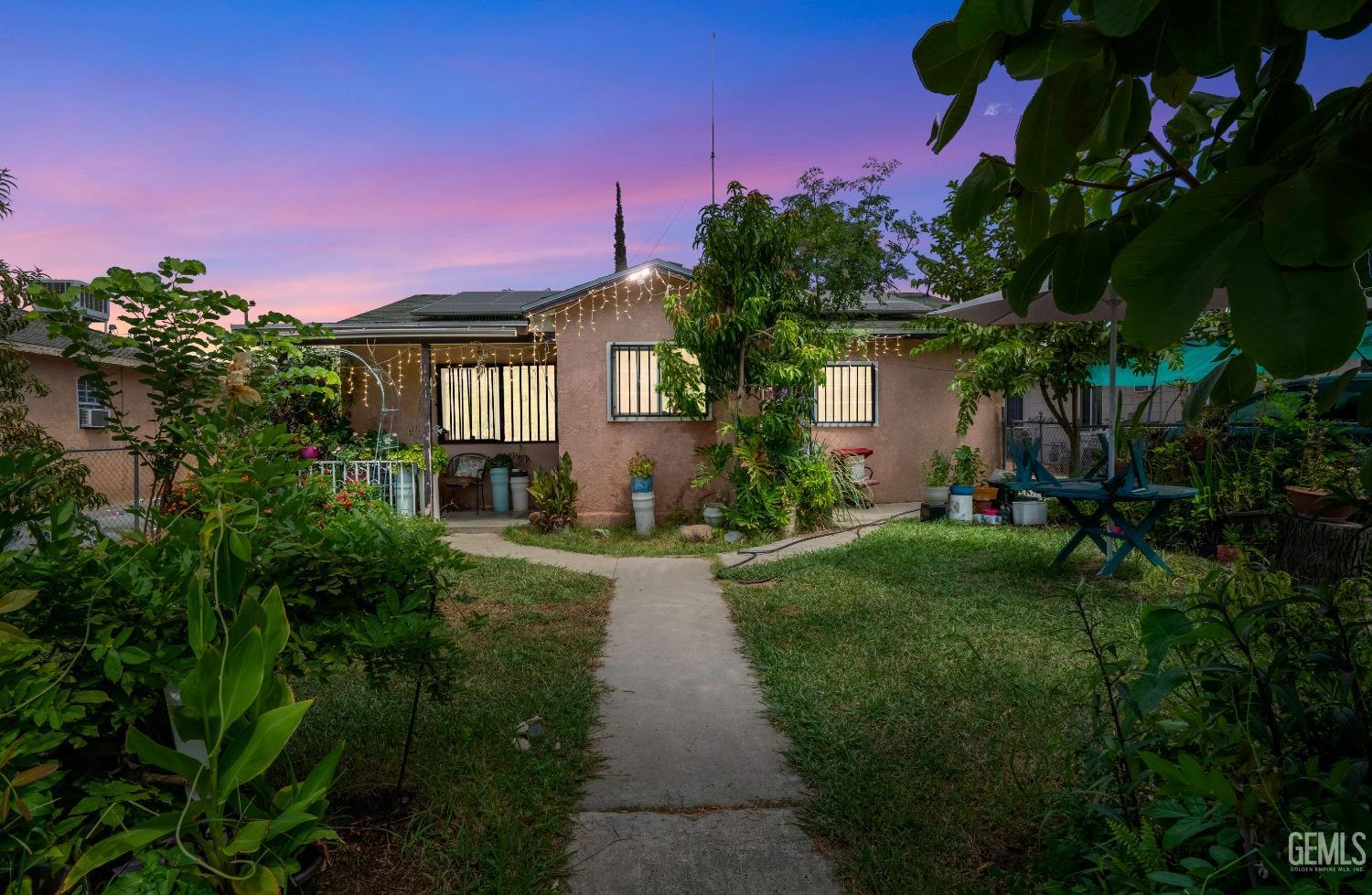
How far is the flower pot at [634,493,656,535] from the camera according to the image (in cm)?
885

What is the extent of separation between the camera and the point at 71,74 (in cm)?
574

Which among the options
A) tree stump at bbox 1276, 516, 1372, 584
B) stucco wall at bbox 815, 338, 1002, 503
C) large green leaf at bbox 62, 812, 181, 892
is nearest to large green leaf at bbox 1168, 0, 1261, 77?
large green leaf at bbox 62, 812, 181, 892

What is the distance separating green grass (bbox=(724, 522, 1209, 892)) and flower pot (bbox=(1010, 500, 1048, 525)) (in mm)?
2048

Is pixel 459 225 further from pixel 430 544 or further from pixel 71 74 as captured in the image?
pixel 430 544

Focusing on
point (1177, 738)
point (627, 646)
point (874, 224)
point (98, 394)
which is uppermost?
point (874, 224)

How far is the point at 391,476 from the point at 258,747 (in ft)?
26.0

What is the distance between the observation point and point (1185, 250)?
647mm

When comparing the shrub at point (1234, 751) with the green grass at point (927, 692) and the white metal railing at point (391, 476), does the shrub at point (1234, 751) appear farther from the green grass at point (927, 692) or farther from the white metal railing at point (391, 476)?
the white metal railing at point (391, 476)

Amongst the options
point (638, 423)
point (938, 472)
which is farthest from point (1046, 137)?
point (938, 472)

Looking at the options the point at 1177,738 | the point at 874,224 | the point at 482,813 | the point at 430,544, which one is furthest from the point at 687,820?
the point at 874,224

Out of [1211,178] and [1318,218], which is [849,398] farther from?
[1318,218]

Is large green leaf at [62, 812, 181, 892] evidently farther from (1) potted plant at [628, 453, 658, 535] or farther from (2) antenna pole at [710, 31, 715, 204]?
(2) antenna pole at [710, 31, 715, 204]

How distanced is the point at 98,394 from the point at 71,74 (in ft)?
13.3

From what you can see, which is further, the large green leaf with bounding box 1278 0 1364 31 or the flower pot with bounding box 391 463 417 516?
the flower pot with bounding box 391 463 417 516
